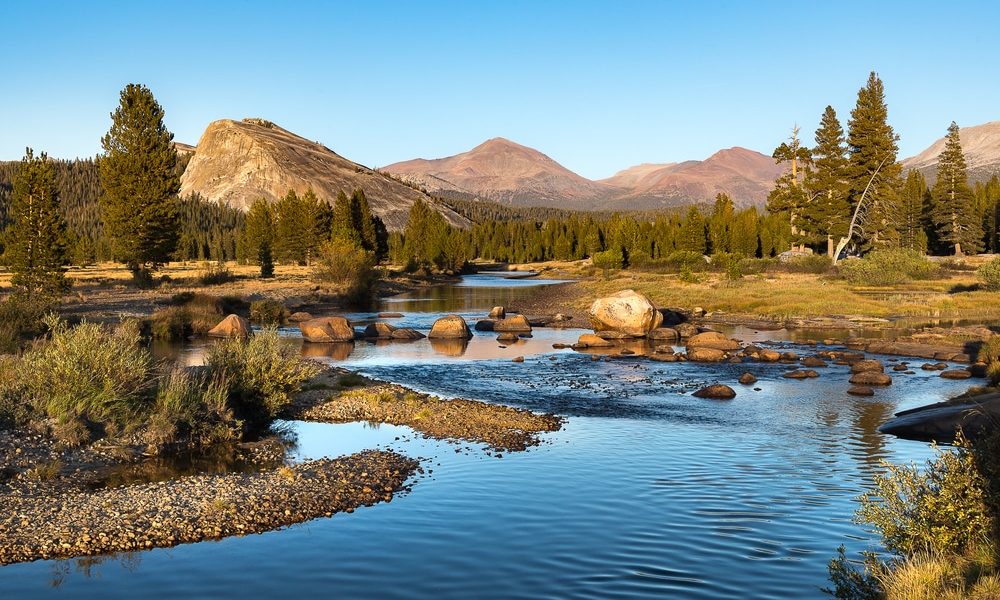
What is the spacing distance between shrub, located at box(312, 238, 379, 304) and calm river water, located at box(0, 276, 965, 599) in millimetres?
39409

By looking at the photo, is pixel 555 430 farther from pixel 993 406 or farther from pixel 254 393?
pixel 993 406

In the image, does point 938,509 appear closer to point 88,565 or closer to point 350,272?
point 88,565

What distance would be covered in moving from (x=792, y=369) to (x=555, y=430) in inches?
517

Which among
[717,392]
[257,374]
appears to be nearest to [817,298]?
[717,392]

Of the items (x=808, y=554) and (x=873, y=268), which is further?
(x=873, y=268)

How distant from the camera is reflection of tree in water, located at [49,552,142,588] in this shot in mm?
9972

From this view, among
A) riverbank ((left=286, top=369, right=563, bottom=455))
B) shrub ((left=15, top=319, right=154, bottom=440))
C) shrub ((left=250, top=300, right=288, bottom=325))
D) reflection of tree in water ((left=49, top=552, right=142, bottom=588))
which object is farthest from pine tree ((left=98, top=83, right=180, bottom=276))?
reflection of tree in water ((left=49, top=552, right=142, bottom=588))

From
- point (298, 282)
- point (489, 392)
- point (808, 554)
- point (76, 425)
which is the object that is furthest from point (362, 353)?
point (298, 282)

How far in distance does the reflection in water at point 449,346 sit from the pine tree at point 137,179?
3427 cm

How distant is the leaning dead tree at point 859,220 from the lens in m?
69.9

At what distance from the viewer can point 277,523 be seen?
12133 mm

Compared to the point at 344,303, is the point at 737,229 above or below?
above

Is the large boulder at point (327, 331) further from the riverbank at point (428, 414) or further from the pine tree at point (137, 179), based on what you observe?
the pine tree at point (137, 179)

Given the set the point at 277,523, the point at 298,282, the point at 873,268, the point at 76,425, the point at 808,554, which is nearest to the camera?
the point at 808,554
